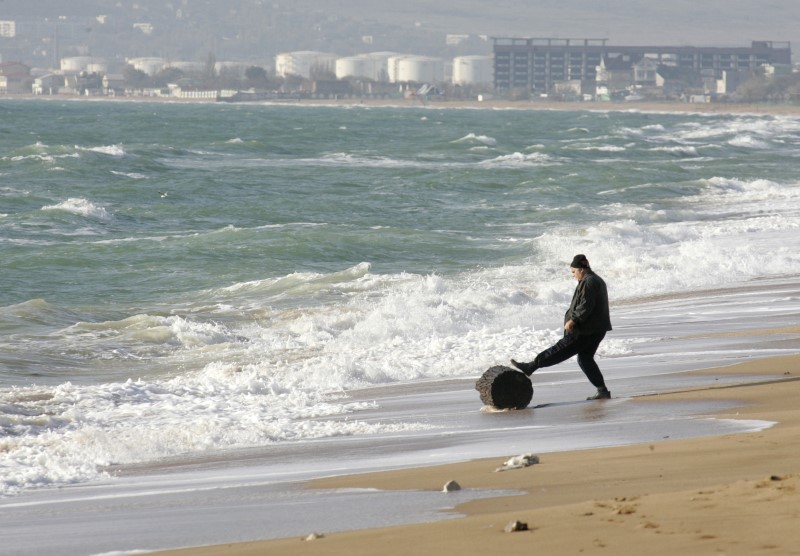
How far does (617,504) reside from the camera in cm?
587

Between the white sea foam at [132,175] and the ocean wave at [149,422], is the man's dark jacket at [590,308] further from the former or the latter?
the white sea foam at [132,175]

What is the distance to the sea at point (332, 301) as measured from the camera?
31.3 feet

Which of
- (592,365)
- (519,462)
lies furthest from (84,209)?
(519,462)

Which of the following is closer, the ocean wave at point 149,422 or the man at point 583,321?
the ocean wave at point 149,422

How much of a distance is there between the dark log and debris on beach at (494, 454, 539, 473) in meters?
2.53

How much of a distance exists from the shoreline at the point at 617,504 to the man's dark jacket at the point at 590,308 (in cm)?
257

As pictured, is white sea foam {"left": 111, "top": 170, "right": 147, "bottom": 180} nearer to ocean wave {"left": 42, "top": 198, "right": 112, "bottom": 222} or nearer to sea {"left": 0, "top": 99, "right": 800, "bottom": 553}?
sea {"left": 0, "top": 99, "right": 800, "bottom": 553}

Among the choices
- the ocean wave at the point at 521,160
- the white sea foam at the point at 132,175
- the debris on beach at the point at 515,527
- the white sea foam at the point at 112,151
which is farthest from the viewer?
the ocean wave at the point at 521,160

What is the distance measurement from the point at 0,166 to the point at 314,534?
44.0m

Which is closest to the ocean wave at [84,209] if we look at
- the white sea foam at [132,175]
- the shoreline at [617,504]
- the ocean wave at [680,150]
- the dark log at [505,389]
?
the white sea foam at [132,175]

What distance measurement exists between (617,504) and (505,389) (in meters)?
4.12

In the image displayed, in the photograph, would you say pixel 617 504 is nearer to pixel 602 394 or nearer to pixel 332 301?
pixel 602 394

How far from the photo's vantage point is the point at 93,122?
96.7m

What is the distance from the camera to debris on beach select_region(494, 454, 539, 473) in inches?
287
